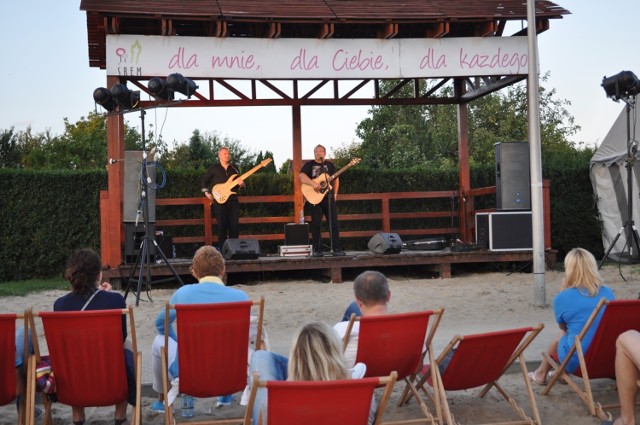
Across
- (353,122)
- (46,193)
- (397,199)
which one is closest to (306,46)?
(397,199)

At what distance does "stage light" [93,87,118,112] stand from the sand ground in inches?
94.6

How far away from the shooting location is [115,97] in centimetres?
898

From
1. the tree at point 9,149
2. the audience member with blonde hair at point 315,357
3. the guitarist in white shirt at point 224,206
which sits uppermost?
the tree at point 9,149

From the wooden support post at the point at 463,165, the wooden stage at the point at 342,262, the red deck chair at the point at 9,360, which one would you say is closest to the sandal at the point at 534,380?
the red deck chair at the point at 9,360

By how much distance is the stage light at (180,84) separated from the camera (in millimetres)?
8895

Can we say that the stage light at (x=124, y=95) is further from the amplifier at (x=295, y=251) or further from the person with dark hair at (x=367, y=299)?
the person with dark hair at (x=367, y=299)

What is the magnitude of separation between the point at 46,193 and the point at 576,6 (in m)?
9.26

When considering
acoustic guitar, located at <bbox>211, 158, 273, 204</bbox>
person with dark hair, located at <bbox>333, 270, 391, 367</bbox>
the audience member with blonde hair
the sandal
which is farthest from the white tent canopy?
the audience member with blonde hair

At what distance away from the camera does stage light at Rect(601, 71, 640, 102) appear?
32.7 feet

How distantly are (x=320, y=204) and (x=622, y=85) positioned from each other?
4.58 m

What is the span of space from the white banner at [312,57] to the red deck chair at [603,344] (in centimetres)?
709

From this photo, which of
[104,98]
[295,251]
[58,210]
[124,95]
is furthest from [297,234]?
[58,210]

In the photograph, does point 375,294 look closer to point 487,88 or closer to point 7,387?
point 7,387

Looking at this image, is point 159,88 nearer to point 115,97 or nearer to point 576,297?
point 115,97
